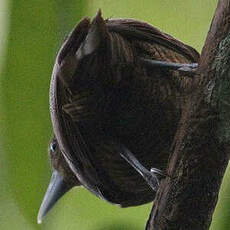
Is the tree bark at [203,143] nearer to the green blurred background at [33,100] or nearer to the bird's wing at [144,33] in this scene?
the green blurred background at [33,100]

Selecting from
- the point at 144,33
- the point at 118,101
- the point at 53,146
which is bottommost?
the point at 53,146

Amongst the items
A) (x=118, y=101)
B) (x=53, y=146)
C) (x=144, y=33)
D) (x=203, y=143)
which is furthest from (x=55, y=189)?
(x=203, y=143)

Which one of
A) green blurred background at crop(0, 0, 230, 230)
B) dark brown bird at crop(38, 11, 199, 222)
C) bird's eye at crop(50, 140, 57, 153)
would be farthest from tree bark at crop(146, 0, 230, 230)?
bird's eye at crop(50, 140, 57, 153)

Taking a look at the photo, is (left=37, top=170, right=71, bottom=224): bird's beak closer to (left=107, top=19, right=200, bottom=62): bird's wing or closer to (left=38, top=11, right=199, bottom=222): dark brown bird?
(left=38, top=11, right=199, bottom=222): dark brown bird

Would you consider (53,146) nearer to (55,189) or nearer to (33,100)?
(55,189)

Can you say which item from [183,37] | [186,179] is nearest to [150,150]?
[183,37]

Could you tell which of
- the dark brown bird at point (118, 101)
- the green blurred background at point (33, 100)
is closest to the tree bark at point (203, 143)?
the green blurred background at point (33, 100)
